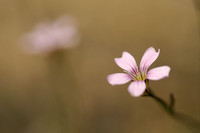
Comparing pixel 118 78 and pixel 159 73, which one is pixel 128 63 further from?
pixel 159 73

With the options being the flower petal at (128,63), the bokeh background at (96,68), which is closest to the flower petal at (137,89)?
the flower petal at (128,63)

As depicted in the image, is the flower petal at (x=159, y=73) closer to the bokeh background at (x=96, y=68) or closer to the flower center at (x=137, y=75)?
the flower center at (x=137, y=75)

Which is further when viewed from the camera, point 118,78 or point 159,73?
point 118,78

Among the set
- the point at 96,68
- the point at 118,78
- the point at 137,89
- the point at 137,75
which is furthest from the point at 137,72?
the point at 96,68

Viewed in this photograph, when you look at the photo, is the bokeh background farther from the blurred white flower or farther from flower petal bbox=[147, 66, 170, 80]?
flower petal bbox=[147, 66, 170, 80]

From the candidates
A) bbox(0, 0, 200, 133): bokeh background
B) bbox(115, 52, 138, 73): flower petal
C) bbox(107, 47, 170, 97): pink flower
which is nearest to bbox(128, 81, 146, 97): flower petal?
bbox(107, 47, 170, 97): pink flower

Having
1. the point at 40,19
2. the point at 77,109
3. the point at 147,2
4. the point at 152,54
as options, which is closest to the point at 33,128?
the point at 77,109
